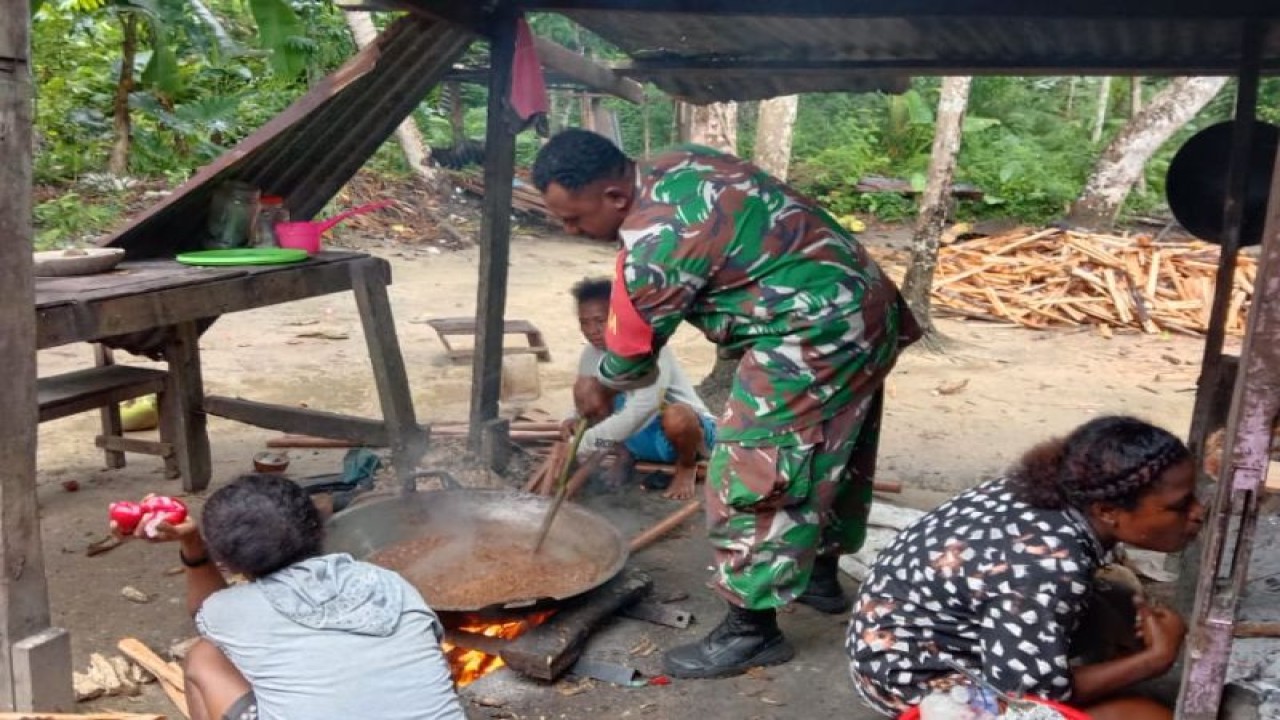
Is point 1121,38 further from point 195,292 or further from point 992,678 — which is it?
point 195,292

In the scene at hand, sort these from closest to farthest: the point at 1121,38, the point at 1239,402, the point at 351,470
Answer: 1. the point at 1239,402
2. the point at 1121,38
3. the point at 351,470

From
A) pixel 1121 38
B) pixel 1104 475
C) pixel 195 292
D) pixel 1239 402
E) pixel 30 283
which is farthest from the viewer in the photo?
pixel 1121 38

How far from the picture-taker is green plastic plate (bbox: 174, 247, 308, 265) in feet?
13.6

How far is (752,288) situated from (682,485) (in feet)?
6.45

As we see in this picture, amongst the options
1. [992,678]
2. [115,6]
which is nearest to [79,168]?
[115,6]

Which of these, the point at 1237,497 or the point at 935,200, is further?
the point at 935,200

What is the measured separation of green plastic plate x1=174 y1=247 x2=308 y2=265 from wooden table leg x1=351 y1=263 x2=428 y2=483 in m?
0.28

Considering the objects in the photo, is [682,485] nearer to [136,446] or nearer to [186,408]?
[186,408]

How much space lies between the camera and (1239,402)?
1988 millimetres

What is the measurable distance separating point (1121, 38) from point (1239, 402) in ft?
9.21

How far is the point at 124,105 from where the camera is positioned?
11.2 metres

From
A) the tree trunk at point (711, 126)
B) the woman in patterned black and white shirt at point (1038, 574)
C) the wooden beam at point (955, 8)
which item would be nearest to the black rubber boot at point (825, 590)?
the woman in patterned black and white shirt at point (1038, 574)

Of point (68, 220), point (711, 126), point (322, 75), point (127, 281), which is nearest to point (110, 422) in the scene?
point (127, 281)

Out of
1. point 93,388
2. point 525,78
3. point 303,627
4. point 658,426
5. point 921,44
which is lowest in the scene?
point 658,426
